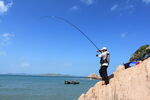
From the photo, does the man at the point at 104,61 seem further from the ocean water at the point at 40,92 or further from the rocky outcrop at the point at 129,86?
the ocean water at the point at 40,92

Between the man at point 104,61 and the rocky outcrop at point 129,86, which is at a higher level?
the man at point 104,61

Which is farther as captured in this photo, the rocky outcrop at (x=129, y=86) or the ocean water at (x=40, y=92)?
Answer: the ocean water at (x=40, y=92)

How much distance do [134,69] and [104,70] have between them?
1.40m

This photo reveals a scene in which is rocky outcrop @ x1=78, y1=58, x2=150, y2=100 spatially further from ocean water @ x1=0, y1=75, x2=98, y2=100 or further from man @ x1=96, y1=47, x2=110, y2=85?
ocean water @ x1=0, y1=75, x2=98, y2=100

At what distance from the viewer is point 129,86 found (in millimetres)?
11008

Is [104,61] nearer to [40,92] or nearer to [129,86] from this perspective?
[129,86]

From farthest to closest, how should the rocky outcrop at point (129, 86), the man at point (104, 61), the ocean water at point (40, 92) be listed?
1. the ocean water at point (40, 92)
2. the man at point (104, 61)
3. the rocky outcrop at point (129, 86)

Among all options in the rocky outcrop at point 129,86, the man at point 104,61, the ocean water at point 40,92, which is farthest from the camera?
the ocean water at point 40,92

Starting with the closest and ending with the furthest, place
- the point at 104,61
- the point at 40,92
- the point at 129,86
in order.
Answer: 1. the point at 129,86
2. the point at 104,61
3. the point at 40,92

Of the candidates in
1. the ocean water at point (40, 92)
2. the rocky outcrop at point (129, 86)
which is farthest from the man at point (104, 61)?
the ocean water at point (40, 92)

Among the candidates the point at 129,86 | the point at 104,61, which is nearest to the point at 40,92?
the point at 104,61

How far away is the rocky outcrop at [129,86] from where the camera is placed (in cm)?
1062

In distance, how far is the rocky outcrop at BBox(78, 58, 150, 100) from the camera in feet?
34.8

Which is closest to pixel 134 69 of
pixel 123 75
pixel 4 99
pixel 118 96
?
pixel 123 75
